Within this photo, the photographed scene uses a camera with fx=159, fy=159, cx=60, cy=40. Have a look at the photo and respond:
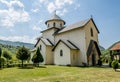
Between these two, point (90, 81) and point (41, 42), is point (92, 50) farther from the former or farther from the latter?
point (90, 81)

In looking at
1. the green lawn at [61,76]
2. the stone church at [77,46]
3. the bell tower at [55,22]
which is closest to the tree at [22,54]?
the stone church at [77,46]

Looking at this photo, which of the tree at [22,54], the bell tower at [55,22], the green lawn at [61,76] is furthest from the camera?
the bell tower at [55,22]

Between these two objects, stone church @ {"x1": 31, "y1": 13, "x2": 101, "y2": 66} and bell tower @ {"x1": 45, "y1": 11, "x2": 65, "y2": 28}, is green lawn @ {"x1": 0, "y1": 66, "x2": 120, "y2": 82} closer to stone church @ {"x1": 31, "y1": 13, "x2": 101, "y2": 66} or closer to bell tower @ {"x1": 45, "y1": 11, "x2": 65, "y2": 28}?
stone church @ {"x1": 31, "y1": 13, "x2": 101, "y2": 66}

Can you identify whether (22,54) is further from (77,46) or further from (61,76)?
(61,76)

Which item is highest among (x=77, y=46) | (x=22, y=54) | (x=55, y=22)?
(x=55, y=22)

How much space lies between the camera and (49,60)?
4000 centimetres

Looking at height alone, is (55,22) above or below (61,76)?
above

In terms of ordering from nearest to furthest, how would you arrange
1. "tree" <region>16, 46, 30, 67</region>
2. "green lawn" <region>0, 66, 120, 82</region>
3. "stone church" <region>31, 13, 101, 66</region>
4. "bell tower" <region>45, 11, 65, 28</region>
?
"green lawn" <region>0, 66, 120, 82</region> < "tree" <region>16, 46, 30, 67</region> < "stone church" <region>31, 13, 101, 66</region> < "bell tower" <region>45, 11, 65, 28</region>

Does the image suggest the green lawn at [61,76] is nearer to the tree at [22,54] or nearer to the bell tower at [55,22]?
the tree at [22,54]

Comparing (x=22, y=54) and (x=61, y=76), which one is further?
(x=22, y=54)

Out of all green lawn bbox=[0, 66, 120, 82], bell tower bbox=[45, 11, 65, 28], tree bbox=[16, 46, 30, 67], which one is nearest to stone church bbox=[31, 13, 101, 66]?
bell tower bbox=[45, 11, 65, 28]

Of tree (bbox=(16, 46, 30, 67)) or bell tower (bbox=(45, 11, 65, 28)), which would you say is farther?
bell tower (bbox=(45, 11, 65, 28))

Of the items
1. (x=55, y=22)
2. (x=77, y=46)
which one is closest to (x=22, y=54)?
(x=77, y=46)

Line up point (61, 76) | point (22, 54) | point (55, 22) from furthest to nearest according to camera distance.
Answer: point (55, 22) < point (22, 54) < point (61, 76)
